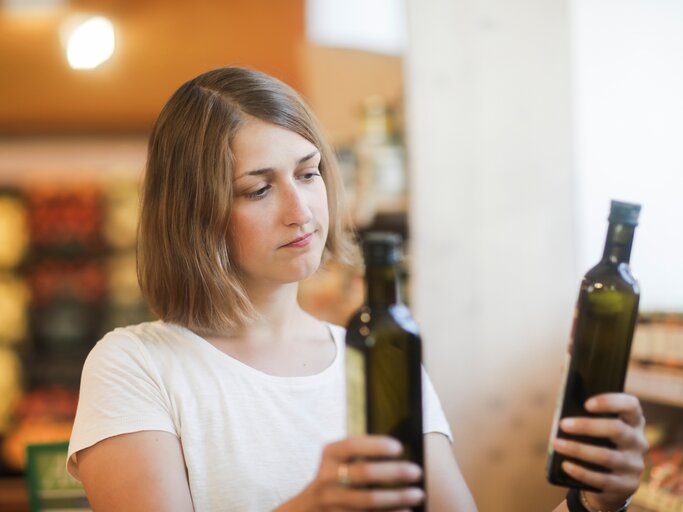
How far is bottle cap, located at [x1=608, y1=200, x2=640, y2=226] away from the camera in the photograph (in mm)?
811

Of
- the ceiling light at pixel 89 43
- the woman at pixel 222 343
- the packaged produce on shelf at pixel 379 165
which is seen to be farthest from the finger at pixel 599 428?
the ceiling light at pixel 89 43

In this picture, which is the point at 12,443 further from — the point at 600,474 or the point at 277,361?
the point at 600,474

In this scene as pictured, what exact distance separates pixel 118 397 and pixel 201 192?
0.31 m

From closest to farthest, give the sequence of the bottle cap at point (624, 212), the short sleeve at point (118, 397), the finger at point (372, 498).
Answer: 1. the finger at point (372, 498)
2. the bottle cap at point (624, 212)
3. the short sleeve at point (118, 397)

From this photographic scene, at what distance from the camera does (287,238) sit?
109 cm

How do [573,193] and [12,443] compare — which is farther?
[12,443]

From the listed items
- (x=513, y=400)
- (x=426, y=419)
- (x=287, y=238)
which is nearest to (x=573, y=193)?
(x=513, y=400)

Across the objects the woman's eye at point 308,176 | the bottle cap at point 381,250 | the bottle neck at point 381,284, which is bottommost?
the bottle neck at point 381,284

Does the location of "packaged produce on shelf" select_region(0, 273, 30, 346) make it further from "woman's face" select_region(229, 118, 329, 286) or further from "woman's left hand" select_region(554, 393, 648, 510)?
"woman's left hand" select_region(554, 393, 648, 510)

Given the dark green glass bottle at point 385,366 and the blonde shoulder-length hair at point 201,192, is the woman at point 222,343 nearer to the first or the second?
the blonde shoulder-length hair at point 201,192

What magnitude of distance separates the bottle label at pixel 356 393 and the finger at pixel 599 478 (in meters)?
0.27

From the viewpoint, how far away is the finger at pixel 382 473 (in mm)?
703

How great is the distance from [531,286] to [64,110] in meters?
2.43

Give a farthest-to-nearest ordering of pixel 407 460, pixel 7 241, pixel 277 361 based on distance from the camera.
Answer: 1. pixel 7 241
2. pixel 277 361
3. pixel 407 460
